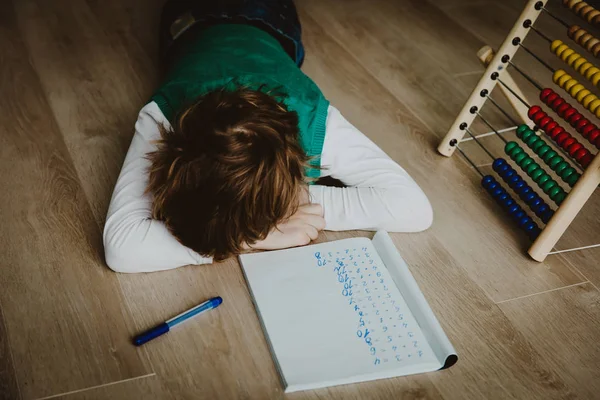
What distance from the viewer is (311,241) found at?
43.3 inches

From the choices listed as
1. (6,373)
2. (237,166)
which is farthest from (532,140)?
(6,373)

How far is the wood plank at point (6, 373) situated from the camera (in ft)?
2.69

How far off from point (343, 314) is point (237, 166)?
294 mm

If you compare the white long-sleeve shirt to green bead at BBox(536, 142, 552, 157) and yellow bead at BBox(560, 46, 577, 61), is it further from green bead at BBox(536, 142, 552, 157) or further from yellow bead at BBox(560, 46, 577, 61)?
yellow bead at BBox(560, 46, 577, 61)

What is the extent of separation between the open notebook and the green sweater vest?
0.18 meters

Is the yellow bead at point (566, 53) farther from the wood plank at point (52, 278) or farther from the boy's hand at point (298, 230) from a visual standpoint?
the wood plank at point (52, 278)

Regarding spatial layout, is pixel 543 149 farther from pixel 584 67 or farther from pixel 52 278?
pixel 52 278

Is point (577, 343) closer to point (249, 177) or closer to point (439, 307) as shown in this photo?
point (439, 307)

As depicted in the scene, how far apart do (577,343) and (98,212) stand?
88 cm

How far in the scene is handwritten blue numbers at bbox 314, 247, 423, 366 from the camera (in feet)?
2.99

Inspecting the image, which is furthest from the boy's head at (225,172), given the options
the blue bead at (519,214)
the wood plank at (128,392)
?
the blue bead at (519,214)

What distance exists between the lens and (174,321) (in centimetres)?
92

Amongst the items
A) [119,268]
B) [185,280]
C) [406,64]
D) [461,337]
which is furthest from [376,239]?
[406,64]

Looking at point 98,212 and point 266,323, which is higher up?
point 266,323
